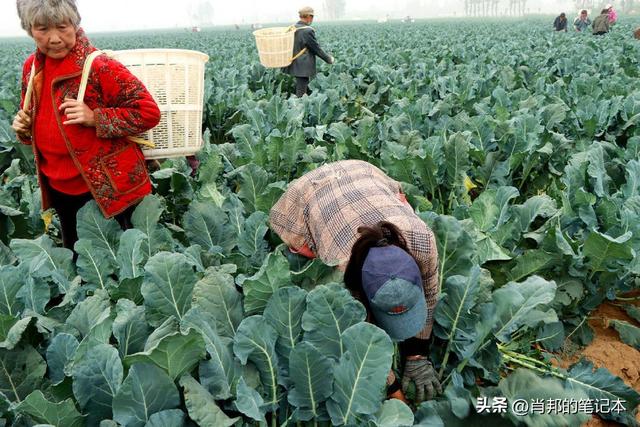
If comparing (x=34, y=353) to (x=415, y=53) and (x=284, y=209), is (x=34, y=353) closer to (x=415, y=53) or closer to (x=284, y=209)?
(x=284, y=209)

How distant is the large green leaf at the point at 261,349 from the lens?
1742mm

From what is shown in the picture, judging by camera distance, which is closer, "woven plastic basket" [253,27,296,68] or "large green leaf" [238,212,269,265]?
"large green leaf" [238,212,269,265]

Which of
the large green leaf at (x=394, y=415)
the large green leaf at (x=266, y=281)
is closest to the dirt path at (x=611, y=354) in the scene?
the large green leaf at (x=394, y=415)

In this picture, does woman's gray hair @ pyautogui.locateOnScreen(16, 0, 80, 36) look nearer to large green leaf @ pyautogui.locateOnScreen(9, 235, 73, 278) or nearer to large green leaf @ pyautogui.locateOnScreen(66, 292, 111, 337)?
large green leaf @ pyautogui.locateOnScreen(9, 235, 73, 278)

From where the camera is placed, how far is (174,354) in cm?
156

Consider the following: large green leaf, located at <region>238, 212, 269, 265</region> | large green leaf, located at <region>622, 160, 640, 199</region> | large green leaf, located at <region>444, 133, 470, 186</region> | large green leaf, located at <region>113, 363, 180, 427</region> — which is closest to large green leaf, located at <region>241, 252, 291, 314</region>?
large green leaf, located at <region>113, 363, 180, 427</region>

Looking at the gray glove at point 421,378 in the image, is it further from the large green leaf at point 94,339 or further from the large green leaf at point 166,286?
the large green leaf at point 94,339

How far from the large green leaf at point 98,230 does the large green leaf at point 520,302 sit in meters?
1.81

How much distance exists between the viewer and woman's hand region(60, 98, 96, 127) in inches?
92.9

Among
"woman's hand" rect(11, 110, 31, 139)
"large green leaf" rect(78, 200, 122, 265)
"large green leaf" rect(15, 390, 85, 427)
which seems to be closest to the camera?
"large green leaf" rect(15, 390, 85, 427)

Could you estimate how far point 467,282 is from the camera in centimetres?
207

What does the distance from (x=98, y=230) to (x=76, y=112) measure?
2.03 ft

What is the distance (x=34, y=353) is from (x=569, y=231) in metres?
2.66

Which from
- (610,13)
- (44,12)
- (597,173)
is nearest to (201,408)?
(44,12)
